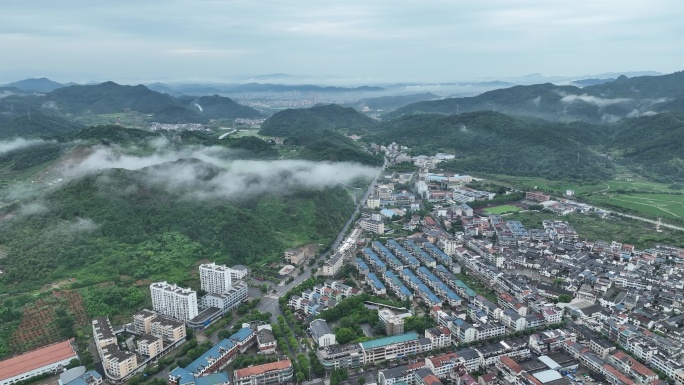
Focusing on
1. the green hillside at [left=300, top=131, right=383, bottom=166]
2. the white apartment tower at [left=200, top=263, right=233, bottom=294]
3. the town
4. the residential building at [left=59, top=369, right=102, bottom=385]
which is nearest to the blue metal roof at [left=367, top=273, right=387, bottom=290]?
the town

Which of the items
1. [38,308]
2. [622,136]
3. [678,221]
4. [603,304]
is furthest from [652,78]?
[38,308]

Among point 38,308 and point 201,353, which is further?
point 38,308

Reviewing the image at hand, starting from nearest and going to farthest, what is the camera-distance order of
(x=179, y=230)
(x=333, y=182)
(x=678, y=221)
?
(x=179, y=230)
(x=678, y=221)
(x=333, y=182)

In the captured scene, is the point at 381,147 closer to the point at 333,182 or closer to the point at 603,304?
the point at 333,182

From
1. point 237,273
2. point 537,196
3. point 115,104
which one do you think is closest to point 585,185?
point 537,196

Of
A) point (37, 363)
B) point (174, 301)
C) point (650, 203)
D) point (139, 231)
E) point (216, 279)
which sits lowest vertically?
point (37, 363)

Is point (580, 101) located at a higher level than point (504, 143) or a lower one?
higher

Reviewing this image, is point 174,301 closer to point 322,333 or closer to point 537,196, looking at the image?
point 322,333
